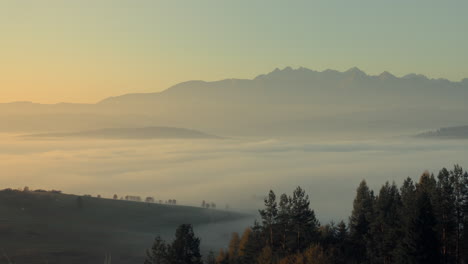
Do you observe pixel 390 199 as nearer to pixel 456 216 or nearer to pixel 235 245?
pixel 456 216

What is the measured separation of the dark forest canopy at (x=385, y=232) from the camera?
51.3 m

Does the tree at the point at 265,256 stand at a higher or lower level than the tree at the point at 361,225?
lower

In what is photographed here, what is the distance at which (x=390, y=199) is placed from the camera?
6988cm

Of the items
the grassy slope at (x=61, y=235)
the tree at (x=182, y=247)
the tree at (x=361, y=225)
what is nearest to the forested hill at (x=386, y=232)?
the tree at (x=361, y=225)

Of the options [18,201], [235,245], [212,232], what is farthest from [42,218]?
[235,245]

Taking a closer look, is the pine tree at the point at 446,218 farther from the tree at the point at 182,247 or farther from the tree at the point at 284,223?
the tree at the point at 182,247

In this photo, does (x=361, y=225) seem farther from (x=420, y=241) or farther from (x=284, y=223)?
(x=420, y=241)

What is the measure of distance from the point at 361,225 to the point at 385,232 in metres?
9.68

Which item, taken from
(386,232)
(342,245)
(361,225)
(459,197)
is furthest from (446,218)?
(342,245)

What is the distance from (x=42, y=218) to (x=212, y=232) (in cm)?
6056

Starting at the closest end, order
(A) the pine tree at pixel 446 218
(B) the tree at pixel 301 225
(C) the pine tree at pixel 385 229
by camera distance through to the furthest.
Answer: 1. (A) the pine tree at pixel 446 218
2. (C) the pine tree at pixel 385 229
3. (B) the tree at pixel 301 225

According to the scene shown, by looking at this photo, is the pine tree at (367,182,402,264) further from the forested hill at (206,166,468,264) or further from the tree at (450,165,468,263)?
the tree at (450,165,468,263)

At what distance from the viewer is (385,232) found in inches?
2470

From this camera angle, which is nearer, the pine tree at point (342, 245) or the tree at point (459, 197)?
the tree at point (459, 197)
